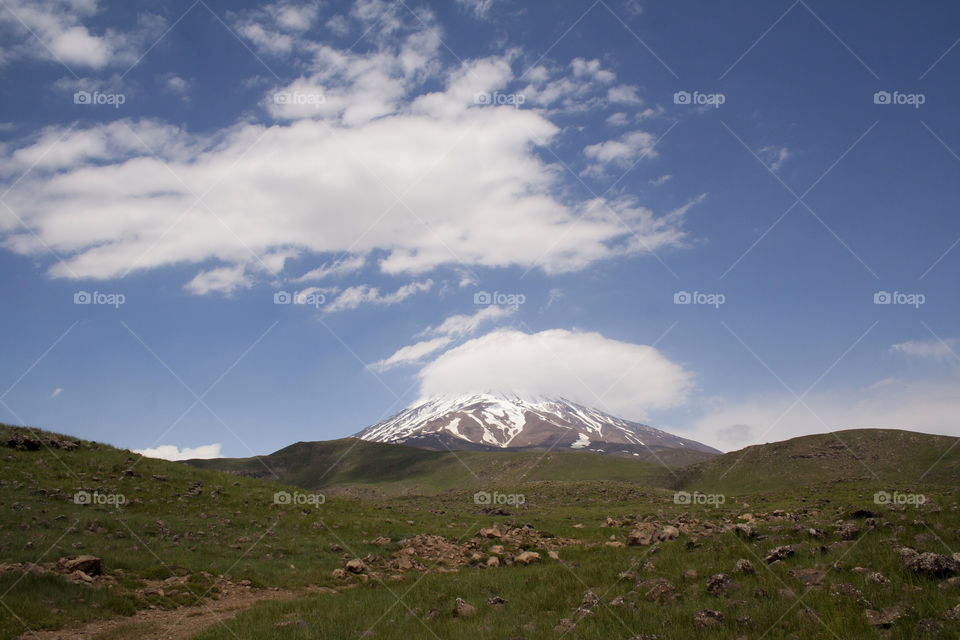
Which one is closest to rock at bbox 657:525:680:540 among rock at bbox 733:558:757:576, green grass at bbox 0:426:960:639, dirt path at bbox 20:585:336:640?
green grass at bbox 0:426:960:639

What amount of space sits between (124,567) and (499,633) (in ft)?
55.6

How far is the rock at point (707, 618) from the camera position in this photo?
9.80 metres

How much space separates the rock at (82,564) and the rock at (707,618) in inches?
797

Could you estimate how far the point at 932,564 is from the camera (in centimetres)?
1014

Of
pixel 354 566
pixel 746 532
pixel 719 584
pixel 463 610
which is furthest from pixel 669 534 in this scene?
pixel 354 566

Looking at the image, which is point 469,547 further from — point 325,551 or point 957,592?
point 957,592

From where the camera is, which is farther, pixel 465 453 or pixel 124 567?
pixel 465 453

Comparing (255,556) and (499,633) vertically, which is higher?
(499,633)

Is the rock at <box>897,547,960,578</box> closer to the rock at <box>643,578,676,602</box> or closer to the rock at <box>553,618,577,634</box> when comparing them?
the rock at <box>643,578,676,602</box>

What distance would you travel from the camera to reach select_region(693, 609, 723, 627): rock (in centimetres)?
980

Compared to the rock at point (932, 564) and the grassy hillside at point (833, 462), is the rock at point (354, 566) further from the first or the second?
the grassy hillside at point (833, 462)

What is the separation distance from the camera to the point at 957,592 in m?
9.20

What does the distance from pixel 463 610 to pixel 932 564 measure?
1066 cm

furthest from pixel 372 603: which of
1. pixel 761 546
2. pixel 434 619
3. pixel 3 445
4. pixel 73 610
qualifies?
pixel 3 445
